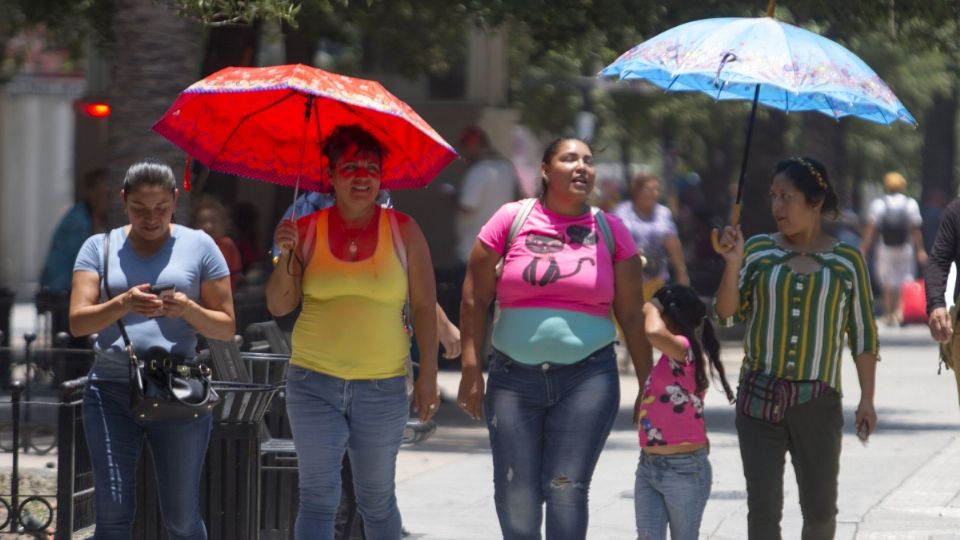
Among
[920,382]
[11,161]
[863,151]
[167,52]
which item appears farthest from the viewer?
[863,151]

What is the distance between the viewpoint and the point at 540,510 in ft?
20.4

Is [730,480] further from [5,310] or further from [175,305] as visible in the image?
[5,310]

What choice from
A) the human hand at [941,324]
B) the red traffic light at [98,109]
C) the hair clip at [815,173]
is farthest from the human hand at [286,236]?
the red traffic light at [98,109]

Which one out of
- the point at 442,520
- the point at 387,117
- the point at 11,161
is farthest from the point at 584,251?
the point at 11,161

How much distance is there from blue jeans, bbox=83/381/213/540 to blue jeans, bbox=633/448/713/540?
1.64 m

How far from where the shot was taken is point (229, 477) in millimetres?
7156

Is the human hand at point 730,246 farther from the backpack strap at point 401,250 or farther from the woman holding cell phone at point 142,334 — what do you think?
the woman holding cell phone at point 142,334

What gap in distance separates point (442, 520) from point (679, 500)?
263 cm

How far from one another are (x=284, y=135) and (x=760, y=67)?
5.87 ft

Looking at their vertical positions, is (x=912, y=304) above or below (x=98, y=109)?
below

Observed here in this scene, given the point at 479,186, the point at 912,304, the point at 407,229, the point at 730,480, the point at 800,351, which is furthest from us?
the point at 912,304

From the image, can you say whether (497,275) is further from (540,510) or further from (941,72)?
(941,72)

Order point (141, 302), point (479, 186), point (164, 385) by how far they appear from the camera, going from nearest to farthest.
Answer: point (141, 302) → point (164, 385) → point (479, 186)

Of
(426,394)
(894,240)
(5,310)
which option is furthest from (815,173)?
(894,240)
